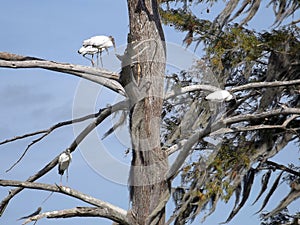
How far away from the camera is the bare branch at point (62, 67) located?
5066 mm

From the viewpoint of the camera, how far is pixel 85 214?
16.2 feet

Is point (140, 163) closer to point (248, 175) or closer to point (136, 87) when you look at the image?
point (136, 87)

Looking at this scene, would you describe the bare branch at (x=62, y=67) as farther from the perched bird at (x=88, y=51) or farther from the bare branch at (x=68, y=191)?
the bare branch at (x=68, y=191)

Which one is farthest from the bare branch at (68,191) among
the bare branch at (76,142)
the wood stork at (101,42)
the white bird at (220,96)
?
the white bird at (220,96)

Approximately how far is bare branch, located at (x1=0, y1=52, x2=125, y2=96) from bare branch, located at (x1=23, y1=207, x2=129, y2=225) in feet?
2.80

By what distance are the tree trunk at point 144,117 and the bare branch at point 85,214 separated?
0.14 m

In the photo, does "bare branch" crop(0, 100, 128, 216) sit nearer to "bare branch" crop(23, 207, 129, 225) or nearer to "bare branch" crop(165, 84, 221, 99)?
"bare branch" crop(165, 84, 221, 99)

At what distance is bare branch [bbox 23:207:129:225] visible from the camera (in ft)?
15.9

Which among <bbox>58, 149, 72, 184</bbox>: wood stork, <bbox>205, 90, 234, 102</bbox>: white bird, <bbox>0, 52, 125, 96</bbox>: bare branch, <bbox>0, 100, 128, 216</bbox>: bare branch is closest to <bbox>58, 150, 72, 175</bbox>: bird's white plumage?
<bbox>58, 149, 72, 184</bbox>: wood stork

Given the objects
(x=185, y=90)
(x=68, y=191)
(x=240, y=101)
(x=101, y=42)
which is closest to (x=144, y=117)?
(x=185, y=90)

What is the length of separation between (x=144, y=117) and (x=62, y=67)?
25.9 inches

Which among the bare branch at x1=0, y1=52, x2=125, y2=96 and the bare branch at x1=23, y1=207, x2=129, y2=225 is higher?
the bare branch at x1=0, y1=52, x2=125, y2=96

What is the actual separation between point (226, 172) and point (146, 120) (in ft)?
7.68

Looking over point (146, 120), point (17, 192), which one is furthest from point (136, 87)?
point (17, 192)
